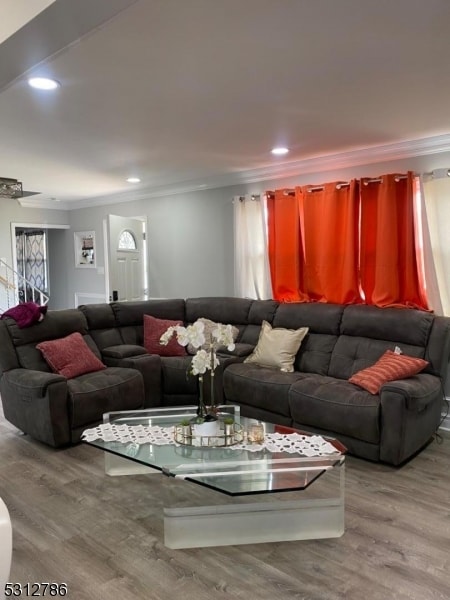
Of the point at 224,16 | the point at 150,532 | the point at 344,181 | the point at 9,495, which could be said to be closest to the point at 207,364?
the point at 150,532

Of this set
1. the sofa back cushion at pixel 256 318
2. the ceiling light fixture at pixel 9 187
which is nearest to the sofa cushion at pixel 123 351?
the sofa back cushion at pixel 256 318

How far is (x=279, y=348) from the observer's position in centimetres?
420

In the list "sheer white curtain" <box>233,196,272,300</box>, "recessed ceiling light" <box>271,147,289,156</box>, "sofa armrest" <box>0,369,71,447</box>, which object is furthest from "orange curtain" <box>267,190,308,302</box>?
"sofa armrest" <box>0,369,71,447</box>

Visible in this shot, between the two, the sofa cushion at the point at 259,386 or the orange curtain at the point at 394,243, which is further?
the orange curtain at the point at 394,243

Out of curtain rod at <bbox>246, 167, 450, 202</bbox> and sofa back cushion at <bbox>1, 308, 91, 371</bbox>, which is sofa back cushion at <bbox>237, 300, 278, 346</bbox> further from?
sofa back cushion at <bbox>1, 308, 91, 371</bbox>

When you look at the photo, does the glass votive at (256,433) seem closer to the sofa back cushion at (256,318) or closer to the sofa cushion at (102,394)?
the sofa cushion at (102,394)

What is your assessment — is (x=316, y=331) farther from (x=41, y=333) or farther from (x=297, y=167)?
(x=41, y=333)

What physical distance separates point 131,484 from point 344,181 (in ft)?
10.5

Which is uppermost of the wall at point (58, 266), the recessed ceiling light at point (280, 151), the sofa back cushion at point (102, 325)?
the recessed ceiling light at point (280, 151)

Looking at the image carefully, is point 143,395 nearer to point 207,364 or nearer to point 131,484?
point 131,484

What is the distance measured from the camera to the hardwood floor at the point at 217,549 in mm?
2029

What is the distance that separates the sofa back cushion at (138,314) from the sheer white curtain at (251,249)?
2.41 ft

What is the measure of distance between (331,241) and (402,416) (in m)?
1.93

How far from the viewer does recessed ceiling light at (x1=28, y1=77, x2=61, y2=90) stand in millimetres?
2424
